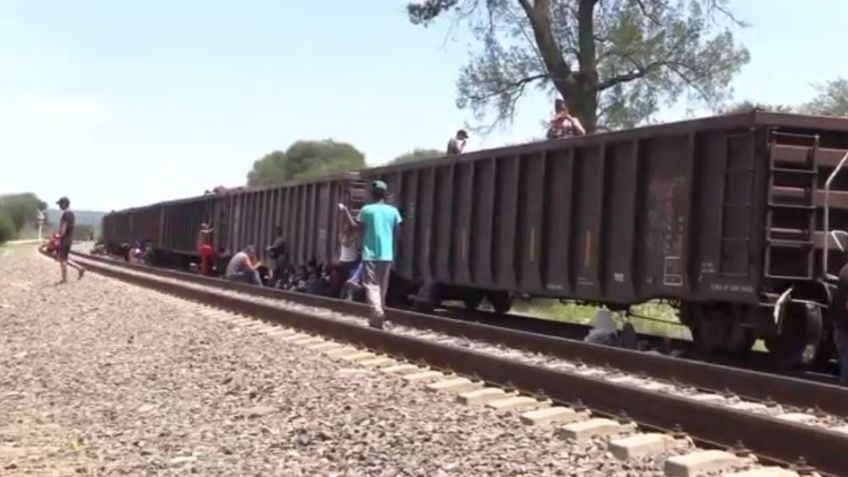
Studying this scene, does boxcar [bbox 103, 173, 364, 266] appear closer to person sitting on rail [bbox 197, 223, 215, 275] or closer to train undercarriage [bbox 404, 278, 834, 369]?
person sitting on rail [bbox 197, 223, 215, 275]

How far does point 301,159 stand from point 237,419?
11761 cm

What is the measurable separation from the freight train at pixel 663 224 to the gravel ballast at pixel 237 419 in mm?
3659

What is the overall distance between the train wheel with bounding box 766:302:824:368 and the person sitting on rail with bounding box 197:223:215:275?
25702 mm

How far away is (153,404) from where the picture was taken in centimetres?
912

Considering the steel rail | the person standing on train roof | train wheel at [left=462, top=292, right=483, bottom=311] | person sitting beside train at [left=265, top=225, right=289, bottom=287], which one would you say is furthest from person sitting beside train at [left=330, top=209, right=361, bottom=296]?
the person standing on train roof

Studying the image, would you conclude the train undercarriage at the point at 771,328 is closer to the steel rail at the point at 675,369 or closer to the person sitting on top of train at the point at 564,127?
the steel rail at the point at 675,369

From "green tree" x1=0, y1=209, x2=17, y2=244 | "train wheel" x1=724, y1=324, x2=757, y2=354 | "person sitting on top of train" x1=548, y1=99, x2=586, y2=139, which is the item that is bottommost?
"train wheel" x1=724, y1=324, x2=757, y2=354

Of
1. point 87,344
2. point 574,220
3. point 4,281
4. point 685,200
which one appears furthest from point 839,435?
point 4,281

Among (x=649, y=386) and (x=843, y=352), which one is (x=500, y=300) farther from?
(x=649, y=386)

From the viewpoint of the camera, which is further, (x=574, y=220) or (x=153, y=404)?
(x=574, y=220)

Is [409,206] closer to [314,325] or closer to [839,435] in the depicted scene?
[314,325]

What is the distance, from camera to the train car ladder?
10.6 m

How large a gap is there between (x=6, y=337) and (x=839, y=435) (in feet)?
38.4

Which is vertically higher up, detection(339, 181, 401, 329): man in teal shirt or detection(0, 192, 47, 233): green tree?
detection(0, 192, 47, 233): green tree
